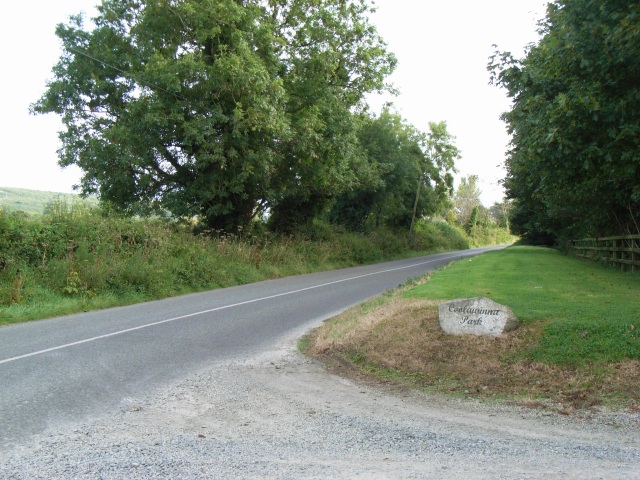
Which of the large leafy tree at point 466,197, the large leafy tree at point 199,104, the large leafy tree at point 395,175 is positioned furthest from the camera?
the large leafy tree at point 466,197

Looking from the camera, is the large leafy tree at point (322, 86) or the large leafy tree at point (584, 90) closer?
the large leafy tree at point (584, 90)

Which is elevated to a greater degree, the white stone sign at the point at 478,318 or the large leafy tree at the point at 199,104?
the large leafy tree at the point at 199,104

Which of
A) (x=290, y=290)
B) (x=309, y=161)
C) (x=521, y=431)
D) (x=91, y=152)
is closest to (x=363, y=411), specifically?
(x=521, y=431)

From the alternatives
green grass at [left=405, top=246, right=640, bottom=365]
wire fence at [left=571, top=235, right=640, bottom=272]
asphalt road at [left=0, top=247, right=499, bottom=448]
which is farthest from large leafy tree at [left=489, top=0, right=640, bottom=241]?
wire fence at [left=571, top=235, right=640, bottom=272]

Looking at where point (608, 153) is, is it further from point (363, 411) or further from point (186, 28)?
point (186, 28)

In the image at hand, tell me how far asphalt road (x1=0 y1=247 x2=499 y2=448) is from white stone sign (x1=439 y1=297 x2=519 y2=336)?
313cm

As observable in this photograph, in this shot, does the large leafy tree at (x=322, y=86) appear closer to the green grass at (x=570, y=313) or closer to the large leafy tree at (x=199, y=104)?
the large leafy tree at (x=199, y=104)

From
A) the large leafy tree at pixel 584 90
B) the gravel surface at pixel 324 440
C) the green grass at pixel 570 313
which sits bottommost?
the gravel surface at pixel 324 440

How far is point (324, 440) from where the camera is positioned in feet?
15.8

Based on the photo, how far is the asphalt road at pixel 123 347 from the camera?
572 cm

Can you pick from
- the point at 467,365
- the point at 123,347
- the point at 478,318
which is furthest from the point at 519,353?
the point at 123,347

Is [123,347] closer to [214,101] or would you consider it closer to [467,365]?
[467,365]

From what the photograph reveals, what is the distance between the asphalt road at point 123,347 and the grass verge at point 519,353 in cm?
177

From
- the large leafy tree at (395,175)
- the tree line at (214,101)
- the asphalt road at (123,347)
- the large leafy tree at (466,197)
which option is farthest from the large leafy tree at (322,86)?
the large leafy tree at (466,197)
